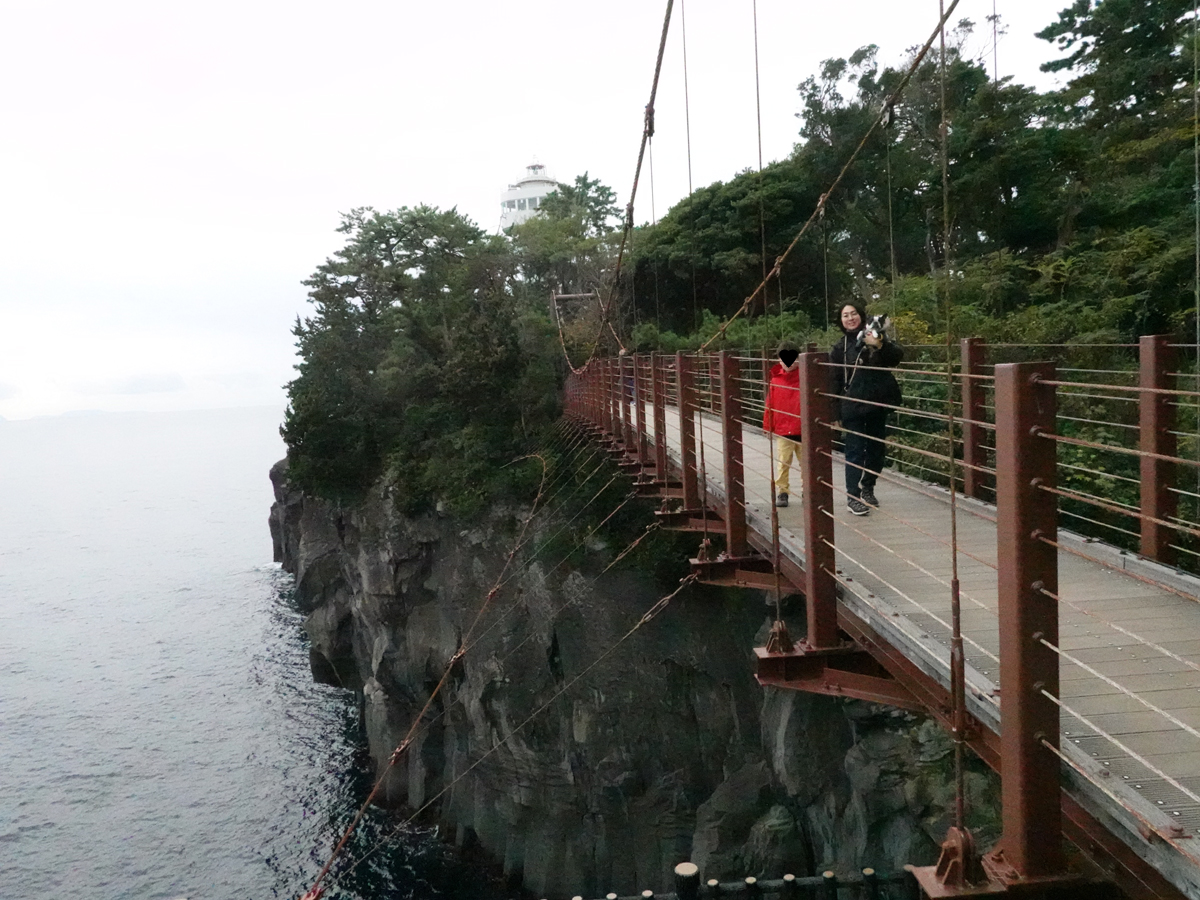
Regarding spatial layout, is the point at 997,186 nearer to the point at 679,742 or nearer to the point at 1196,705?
the point at 679,742

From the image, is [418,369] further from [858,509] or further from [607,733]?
[858,509]

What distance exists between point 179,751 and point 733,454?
79.7ft

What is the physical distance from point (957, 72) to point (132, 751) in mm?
24348

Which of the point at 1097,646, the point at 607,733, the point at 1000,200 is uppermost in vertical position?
the point at 1000,200

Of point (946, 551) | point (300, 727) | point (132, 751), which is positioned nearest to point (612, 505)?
point (946, 551)

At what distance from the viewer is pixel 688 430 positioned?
6.40 meters

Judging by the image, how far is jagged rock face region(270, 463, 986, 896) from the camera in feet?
28.1

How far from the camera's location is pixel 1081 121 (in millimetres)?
14492

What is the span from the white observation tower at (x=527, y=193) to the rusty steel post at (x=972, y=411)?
56.5 meters

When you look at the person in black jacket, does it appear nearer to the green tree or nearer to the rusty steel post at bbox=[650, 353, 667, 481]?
the rusty steel post at bbox=[650, 353, 667, 481]

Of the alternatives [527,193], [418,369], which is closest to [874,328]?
[418,369]

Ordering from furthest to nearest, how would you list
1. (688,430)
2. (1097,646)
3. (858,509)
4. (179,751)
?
(179,751) < (688,430) < (858,509) < (1097,646)

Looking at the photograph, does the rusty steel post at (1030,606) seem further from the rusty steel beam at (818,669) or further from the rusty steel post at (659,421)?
the rusty steel post at (659,421)

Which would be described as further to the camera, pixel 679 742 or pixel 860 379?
pixel 679 742
